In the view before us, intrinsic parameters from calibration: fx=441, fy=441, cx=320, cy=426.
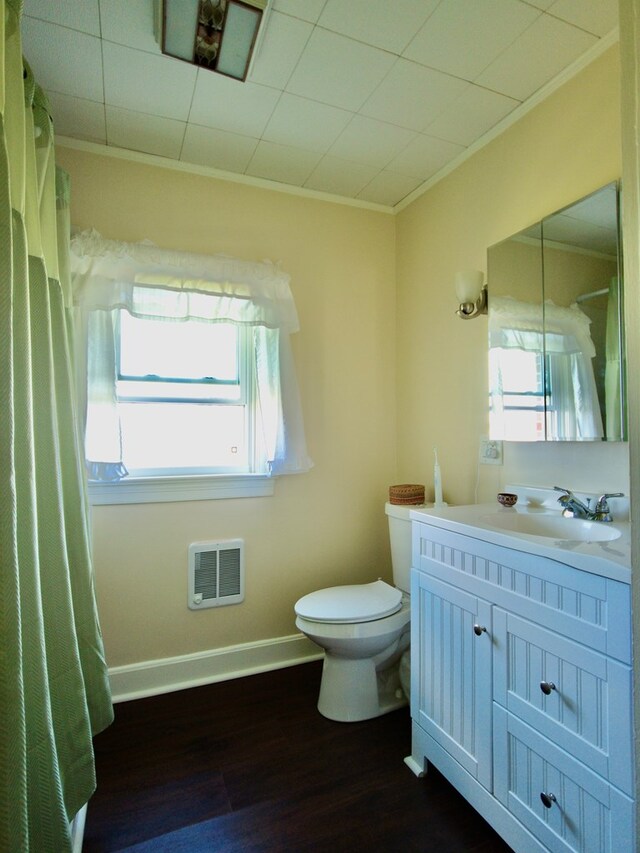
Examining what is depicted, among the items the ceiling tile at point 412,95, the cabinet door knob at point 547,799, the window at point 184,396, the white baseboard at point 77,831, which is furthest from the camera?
the window at point 184,396

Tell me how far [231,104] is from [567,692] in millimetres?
2135

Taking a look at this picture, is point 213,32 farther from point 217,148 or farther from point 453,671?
point 453,671

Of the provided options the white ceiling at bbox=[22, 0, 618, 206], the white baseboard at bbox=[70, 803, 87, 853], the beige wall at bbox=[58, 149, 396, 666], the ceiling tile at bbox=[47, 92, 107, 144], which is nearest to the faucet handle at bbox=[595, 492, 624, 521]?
the beige wall at bbox=[58, 149, 396, 666]

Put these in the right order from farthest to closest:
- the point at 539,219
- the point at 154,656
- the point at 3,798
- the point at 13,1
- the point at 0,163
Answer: the point at 154,656, the point at 539,219, the point at 13,1, the point at 0,163, the point at 3,798

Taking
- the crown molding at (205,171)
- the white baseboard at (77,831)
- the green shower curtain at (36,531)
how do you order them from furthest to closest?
the crown molding at (205,171) < the white baseboard at (77,831) < the green shower curtain at (36,531)

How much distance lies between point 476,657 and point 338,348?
155 centimetres

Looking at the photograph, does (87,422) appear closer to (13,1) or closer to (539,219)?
(13,1)

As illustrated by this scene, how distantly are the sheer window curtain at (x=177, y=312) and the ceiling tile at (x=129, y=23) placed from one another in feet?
2.24

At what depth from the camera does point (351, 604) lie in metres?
1.79

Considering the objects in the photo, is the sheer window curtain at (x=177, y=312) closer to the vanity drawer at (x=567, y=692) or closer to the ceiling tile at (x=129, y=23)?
the ceiling tile at (x=129, y=23)

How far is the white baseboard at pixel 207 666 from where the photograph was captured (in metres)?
1.90

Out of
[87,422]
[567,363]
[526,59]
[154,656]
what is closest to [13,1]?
[87,422]

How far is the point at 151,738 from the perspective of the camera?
5.49 feet

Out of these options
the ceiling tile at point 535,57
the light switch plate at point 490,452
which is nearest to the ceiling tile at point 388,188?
the ceiling tile at point 535,57
